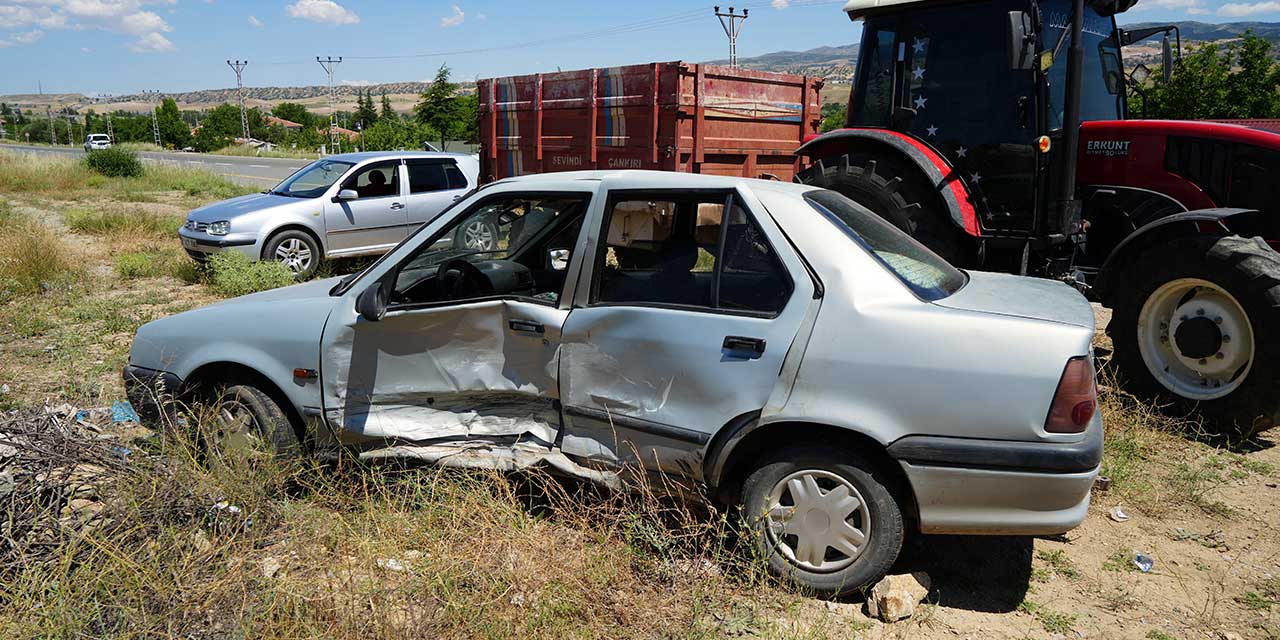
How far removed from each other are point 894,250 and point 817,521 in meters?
1.22

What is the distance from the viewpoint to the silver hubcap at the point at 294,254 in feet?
34.5

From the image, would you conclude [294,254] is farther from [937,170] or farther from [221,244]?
[937,170]

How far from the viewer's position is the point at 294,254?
1061 cm

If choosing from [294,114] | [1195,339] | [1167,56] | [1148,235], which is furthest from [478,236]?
[294,114]

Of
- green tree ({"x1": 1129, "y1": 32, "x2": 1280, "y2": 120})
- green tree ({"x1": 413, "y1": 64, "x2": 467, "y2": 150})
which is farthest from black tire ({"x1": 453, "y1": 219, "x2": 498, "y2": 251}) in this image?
green tree ({"x1": 413, "y1": 64, "x2": 467, "y2": 150})

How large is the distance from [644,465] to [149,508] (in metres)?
1.95

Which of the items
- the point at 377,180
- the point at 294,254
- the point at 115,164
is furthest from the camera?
the point at 115,164

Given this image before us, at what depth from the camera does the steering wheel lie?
164 inches

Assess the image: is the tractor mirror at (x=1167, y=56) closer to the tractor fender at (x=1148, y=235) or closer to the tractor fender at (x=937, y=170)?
the tractor fender at (x=1148, y=235)

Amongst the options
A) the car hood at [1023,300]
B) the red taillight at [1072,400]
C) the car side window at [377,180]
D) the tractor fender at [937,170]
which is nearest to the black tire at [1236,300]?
the tractor fender at [937,170]

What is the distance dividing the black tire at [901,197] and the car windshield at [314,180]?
7.13 m

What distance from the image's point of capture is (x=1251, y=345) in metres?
4.84

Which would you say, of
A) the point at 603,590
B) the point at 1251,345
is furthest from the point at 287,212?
the point at 1251,345

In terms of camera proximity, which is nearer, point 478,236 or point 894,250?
point 894,250
